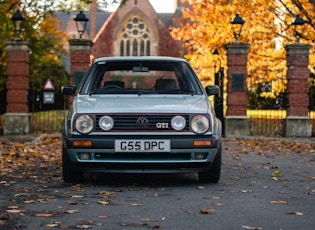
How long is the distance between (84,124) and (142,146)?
73 centimetres

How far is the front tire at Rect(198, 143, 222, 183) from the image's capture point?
786 centimetres

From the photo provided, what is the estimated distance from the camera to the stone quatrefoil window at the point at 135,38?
166 ft

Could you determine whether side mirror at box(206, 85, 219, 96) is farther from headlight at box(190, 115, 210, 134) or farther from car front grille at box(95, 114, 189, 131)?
car front grille at box(95, 114, 189, 131)

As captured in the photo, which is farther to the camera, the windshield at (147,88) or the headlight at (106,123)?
the windshield at (147,88)

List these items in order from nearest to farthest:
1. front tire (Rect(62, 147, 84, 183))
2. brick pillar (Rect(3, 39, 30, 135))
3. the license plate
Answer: the license plate < front tire (Rect(62, 147, 84, 183)) < brick pillar (Rect(3, 39, 30, 135))

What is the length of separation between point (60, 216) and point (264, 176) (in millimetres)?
4166

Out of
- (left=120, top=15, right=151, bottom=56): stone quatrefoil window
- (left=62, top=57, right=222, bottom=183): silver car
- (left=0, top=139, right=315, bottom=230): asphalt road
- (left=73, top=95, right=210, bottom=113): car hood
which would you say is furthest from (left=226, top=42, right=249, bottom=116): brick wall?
(left=120, top=15, right=151, bottom=56): stone quatrefoil window

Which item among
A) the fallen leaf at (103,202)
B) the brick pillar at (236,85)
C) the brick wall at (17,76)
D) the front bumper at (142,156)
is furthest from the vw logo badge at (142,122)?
the brick wall at (17,76)

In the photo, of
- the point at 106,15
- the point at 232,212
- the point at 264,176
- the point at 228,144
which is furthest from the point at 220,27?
the point at 106,15

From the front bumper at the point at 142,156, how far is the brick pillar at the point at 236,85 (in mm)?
11640

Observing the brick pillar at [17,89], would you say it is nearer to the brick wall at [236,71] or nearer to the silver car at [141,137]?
the brick wall at [236,71]

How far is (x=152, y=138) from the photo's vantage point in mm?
7559

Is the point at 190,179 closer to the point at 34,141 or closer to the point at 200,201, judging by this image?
the point at 200,201

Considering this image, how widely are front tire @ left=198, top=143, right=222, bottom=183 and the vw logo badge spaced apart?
956 millimetres
